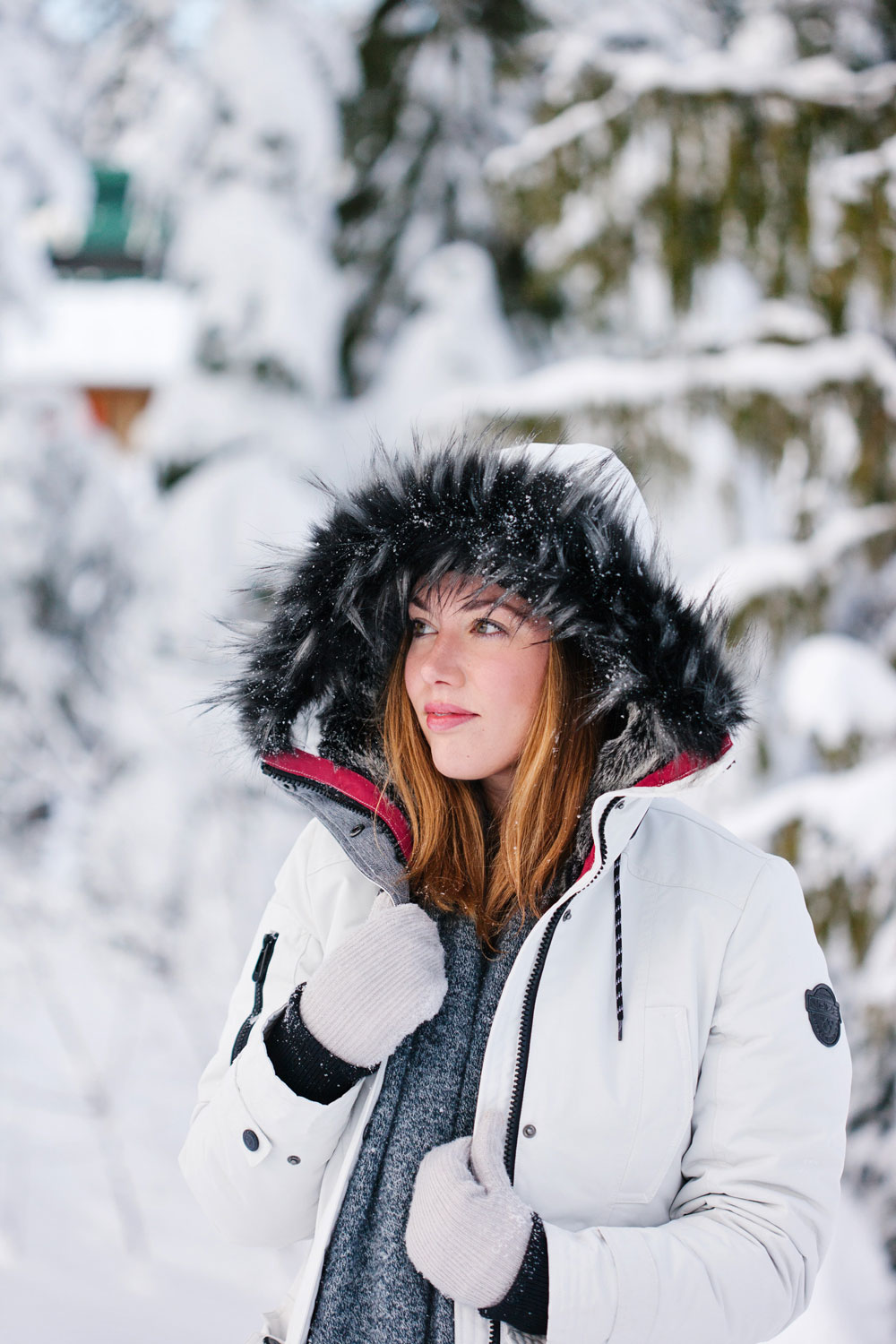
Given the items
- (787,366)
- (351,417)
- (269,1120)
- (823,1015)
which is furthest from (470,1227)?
(351,417)

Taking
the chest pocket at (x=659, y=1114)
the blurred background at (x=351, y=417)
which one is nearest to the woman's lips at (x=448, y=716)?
the blurred background at (x=351, y=417)

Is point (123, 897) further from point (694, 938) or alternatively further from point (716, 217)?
point (694, 938)

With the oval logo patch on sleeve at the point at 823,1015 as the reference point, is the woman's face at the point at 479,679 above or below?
above

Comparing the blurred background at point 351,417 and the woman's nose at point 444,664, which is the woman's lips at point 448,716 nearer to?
the woman's nose at point 444,664

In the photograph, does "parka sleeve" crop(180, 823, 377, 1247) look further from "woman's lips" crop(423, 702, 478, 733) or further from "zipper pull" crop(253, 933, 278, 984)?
"woman's lips" crop(423, 702, 478, 733)

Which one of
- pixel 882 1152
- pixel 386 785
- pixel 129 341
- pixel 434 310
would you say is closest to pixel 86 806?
pixel 434 310

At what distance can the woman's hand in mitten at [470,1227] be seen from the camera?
1226mm

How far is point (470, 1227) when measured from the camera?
1.24 m

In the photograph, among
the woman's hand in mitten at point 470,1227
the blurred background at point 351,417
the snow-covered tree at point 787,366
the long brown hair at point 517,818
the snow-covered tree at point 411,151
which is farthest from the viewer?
the snow-covered tree at point 411,151

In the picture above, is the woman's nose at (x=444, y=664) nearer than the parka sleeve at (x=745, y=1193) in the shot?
No

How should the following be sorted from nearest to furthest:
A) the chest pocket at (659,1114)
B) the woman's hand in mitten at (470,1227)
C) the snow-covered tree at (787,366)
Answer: the woman's hand in mitten at (470,1227)
the chest pocket at (659,1114)
the snow-covered tree at (787,366)

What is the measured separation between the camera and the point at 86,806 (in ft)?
22.7

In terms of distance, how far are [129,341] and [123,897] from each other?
11.7m

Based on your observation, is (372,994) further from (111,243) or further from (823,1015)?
(111,243)
